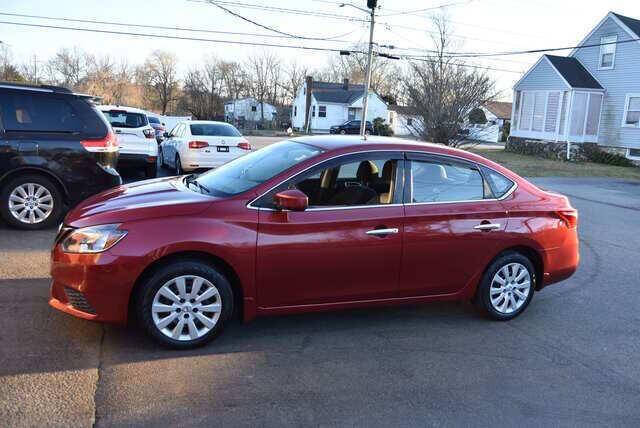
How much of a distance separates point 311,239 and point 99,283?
1553mm

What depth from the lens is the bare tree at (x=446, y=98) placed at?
23469 millimetres

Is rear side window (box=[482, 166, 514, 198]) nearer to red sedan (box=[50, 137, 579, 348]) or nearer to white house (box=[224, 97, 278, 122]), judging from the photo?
red sedan (box=[50, 137, 579, 348])

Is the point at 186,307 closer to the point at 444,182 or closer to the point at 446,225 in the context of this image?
the point at 446,225

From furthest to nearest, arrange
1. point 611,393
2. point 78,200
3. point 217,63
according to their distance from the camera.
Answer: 1. point 217,63
2. point 78,200
3. point 611,393

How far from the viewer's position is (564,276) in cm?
559

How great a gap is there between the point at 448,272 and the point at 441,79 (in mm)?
20489

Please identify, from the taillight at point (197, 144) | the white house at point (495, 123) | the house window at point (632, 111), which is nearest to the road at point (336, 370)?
the taillight at point (197, 144)

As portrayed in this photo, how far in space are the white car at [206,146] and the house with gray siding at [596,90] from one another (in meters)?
20.9

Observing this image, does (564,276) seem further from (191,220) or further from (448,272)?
(191,220)

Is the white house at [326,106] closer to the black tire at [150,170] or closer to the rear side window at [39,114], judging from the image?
the black tire at [150,170]

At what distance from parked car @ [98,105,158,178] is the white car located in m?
1.06

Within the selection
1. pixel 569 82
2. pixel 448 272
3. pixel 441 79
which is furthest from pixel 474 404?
pixel 569 82

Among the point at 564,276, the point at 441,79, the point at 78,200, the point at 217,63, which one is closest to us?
the point at 564,276

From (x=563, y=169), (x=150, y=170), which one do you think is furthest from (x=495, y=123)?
(x=150, y=170)
